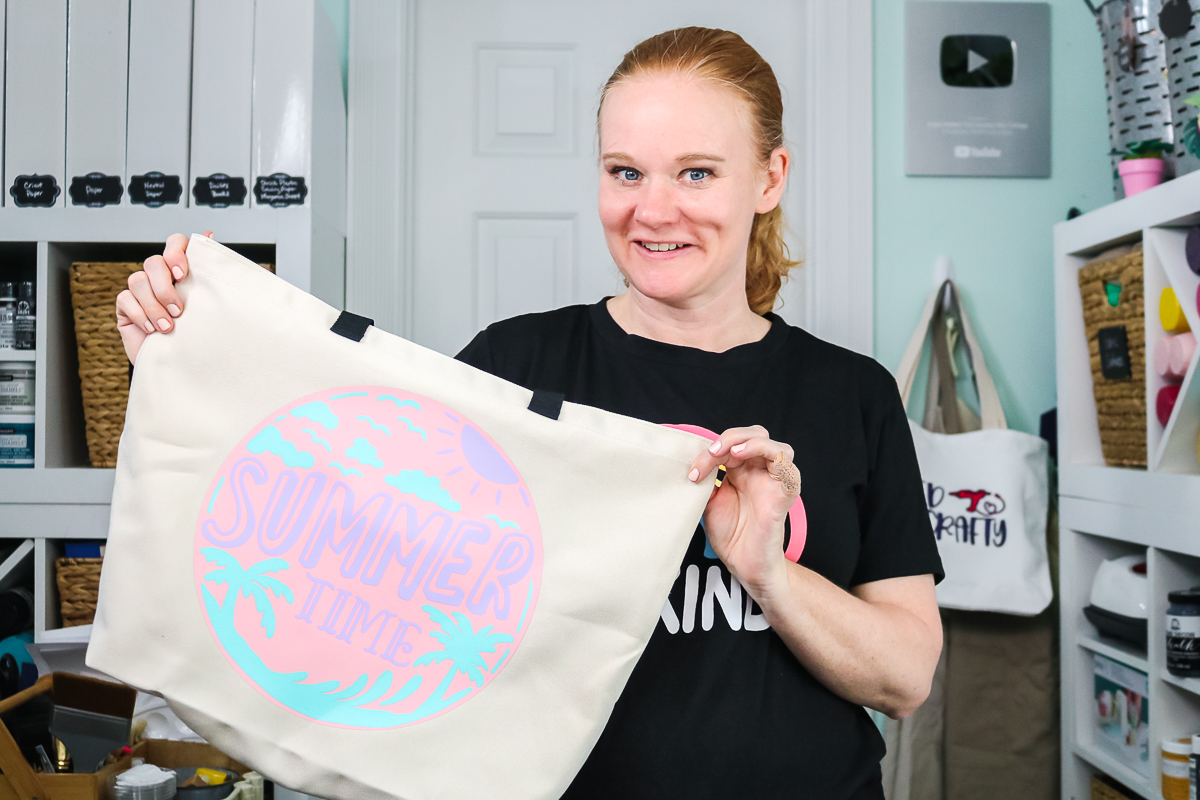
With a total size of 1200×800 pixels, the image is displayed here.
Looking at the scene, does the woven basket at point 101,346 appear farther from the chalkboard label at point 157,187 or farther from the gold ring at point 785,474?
the gold ring at point 785,474

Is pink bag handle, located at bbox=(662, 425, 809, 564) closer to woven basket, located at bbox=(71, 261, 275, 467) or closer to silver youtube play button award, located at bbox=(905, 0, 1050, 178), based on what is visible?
woven basket, located at bbox=(71, 261, 275, 467)

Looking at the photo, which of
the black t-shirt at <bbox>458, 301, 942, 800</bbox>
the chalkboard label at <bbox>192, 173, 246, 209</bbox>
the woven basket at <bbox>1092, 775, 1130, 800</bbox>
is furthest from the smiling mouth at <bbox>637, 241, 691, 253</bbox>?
the woven basket at <bbox>1092, 775, 1130, 800</bbox>

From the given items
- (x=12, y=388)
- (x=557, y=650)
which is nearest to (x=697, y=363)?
(x=557, y=650)

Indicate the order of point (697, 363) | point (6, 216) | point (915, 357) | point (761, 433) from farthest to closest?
point (915, 357), point (6, 216), point (697, 363), point (761, 433)

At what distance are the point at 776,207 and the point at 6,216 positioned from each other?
1.31m

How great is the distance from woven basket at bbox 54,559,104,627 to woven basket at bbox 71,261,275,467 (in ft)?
0.61

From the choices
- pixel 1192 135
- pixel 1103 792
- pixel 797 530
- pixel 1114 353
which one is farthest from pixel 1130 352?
pixel 797 530

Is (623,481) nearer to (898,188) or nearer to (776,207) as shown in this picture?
(776,207)

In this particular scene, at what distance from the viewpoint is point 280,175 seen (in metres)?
1.51

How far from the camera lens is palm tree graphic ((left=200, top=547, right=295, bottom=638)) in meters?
0.79

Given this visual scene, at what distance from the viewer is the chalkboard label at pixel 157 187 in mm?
1504

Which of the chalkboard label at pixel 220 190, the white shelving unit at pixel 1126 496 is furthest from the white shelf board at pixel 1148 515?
the chalkboard label at pixel 220 190

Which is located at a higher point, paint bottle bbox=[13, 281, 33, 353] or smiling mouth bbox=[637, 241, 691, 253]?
smiling mouth bbox=[637, 241, 691, 253]

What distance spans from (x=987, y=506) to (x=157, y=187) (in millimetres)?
1649
